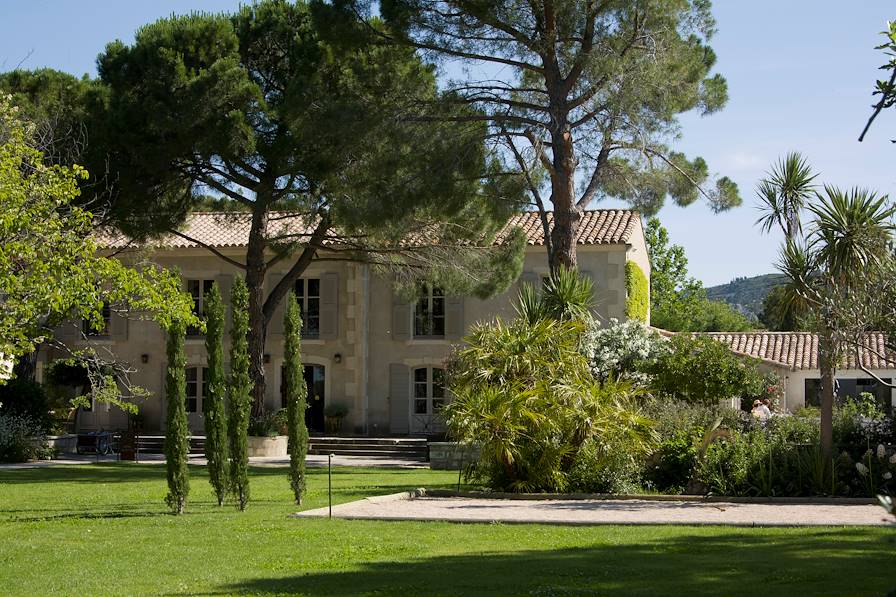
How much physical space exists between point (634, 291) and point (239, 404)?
62.9 feet

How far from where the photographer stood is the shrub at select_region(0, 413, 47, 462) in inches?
979

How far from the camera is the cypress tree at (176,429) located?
13969mm

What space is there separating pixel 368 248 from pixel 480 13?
28.7 ft

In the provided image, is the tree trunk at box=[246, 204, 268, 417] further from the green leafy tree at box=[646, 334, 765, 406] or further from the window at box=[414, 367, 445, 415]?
the green leafy tree at box=[646, 334, 765, 406]

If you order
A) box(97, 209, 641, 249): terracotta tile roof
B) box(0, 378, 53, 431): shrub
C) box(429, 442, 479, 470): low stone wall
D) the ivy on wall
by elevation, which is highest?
box(97, 209, 641, 249): terracotta tile roof

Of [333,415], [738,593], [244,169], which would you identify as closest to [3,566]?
[738,593]

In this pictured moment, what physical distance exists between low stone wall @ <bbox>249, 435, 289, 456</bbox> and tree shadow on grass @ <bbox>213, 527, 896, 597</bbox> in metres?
17.6

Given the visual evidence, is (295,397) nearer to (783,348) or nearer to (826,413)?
(826,413)

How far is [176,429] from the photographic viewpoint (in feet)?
46.0

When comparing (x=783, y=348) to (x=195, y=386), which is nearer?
(x=195, y=386)

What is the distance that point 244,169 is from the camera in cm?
2631

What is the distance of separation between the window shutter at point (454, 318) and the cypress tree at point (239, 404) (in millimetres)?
17448

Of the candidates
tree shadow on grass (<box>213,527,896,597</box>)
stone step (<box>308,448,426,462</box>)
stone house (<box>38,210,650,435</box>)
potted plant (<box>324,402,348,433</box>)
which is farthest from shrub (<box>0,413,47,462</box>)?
tree shadow on grass (<box>213,527,896,597</box>)

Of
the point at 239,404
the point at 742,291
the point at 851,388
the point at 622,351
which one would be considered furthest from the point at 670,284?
the point at 742,291
